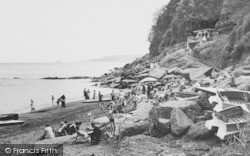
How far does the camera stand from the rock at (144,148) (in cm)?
1083

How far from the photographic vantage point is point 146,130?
14453 mm

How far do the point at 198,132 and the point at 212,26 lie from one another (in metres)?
60.7

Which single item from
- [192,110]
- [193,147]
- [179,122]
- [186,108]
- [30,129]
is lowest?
[30,129]

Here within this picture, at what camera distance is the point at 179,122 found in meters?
13.7

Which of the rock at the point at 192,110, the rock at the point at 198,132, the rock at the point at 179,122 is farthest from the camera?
the rock at the point at 192,110

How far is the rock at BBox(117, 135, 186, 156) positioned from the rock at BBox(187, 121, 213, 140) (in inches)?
59.9

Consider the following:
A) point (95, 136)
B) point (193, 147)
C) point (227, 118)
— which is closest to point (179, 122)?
point (193, 147)

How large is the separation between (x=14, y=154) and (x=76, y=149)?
3.35 meters

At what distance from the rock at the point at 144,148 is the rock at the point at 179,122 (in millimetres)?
1631

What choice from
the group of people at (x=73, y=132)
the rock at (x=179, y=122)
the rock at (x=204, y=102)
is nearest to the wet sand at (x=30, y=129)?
the group of people at (x=73, y=132)

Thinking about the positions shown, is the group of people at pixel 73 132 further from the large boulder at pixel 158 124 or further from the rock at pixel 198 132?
the rock at pixel 198 132

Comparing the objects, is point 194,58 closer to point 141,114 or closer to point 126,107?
point 126,107

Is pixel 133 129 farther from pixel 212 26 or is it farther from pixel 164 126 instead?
pixel 212 26

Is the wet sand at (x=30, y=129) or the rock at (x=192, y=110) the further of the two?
the wet sand at (x=30, y=129)
